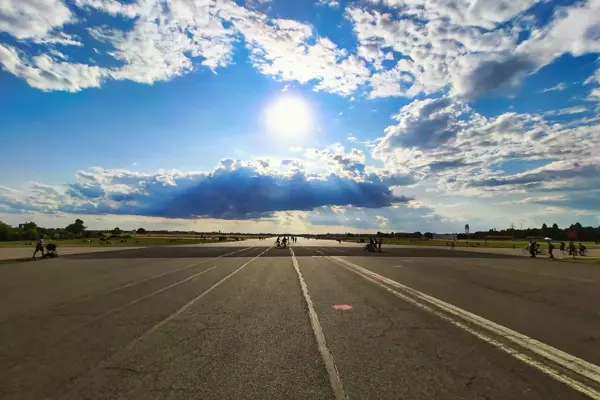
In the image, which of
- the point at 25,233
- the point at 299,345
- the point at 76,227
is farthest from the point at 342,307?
the point at 76,227

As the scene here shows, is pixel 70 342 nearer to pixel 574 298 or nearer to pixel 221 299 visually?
pixel 221 299

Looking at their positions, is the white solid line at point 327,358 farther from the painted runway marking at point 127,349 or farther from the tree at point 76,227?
the tree at point 76,227

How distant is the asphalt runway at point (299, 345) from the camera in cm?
562

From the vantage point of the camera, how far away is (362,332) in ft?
29.3

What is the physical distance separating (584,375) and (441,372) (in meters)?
1.96

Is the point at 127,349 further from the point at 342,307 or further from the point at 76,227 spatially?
the point at 76,227

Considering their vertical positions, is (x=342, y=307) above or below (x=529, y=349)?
above

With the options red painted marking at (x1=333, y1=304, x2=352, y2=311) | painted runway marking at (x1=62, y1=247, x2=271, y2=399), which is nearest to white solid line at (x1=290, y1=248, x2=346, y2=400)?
red painted marking at (x1=333, y1=304, x2=352, y2=311)

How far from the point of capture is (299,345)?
7840 mm

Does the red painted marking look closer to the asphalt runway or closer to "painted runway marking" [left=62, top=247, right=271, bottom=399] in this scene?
the asphalt runway

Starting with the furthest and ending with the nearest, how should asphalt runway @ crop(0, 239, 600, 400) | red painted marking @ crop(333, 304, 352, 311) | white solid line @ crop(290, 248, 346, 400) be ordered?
red painted marking @ crop(333, 304, 352, 311) < asphalt runway @ crop(0, 239, 600, 400) < white solid line @ crop(290, 248, 346, 400)

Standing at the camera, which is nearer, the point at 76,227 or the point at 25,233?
the point at 25,233

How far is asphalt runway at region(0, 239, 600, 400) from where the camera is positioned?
5.62 meters

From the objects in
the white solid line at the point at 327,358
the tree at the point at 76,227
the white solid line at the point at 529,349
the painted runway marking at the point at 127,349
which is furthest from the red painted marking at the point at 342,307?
the tree at the point at 76,227
